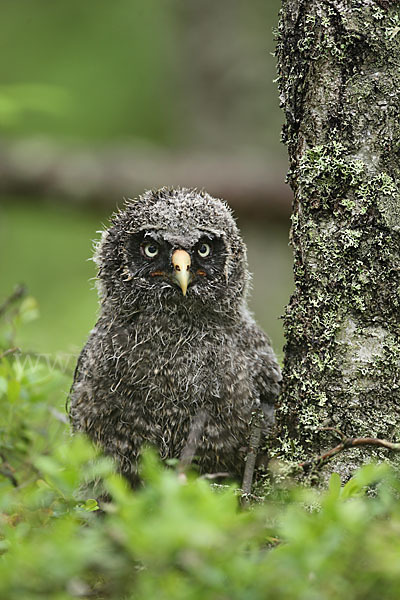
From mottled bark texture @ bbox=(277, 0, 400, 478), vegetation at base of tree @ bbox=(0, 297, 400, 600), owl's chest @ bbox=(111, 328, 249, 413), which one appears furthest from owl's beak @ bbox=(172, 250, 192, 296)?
vegetation at base of tree @ bbox=(0, 297, 400, 600)

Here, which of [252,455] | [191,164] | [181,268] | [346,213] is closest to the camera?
[346,213]

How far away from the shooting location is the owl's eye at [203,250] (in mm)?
3020

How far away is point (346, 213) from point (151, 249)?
89cm

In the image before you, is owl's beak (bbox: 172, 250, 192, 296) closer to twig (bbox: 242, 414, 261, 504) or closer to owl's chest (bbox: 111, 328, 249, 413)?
owl's chest (bbox: 111, 328, 249, 413)

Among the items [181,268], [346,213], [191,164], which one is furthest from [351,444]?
[191,164]

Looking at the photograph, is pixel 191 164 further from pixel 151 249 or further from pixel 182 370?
pixel 182 370

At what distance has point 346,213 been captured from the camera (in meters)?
2.38

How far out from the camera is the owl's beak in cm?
285

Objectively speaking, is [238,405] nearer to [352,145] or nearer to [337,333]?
[337,333]

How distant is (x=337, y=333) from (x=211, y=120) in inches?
292

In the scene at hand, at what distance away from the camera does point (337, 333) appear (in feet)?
7.95

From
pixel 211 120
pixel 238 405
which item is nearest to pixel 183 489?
pixel 238 405

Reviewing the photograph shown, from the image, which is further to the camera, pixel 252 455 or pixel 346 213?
pixel 252 455

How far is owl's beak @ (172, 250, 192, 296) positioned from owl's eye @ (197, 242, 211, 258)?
0.11 metres
